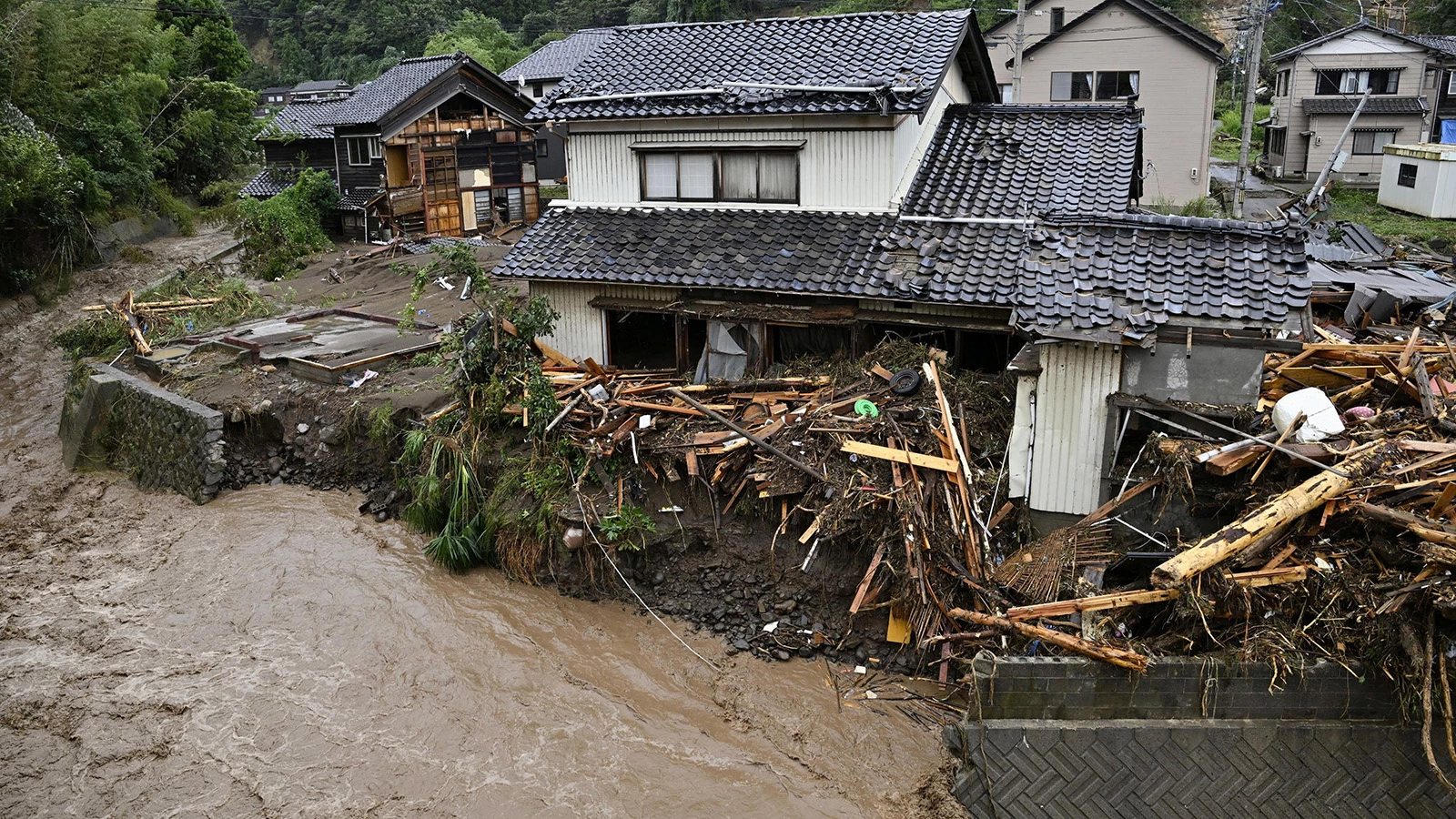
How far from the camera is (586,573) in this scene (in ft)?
40.2

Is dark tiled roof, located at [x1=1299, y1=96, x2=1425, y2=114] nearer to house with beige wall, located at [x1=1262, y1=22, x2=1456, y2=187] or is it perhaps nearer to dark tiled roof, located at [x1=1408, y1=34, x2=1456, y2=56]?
house with beige wall, located at [x1=1262, y1=22, x2=1456, y2=187]

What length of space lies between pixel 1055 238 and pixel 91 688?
12.5m

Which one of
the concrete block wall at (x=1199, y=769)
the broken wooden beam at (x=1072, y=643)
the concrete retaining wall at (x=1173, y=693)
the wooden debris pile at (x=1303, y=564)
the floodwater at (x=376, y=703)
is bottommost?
the floodwater at (x=376, y=703)

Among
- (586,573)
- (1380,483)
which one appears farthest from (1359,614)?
(586,573)

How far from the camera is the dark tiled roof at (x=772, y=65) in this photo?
45.3ft

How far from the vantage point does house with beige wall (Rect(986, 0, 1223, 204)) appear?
27.8 meters

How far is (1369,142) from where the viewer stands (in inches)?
1319

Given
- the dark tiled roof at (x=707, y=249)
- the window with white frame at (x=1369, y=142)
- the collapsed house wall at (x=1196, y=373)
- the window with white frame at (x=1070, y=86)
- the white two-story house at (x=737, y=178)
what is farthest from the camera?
the window with white frame at (x=1369, y=142)

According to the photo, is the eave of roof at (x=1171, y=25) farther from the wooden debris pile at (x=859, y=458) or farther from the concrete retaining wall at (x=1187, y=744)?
the concrete retaining wall at (x=1187, y=744)

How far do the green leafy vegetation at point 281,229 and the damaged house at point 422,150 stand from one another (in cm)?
130

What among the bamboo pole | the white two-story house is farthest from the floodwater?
the white two-story house

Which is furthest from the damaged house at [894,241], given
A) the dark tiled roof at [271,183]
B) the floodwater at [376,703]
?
the dark tiled roof at [271,183]

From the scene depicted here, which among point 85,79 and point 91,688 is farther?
point 85,79

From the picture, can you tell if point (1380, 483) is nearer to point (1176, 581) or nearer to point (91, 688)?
point (1176, 581)
